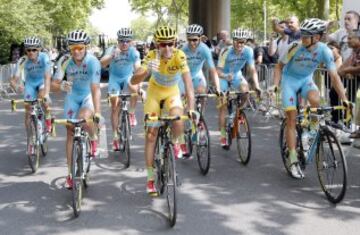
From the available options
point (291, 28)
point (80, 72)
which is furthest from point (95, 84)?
point (291, 28)

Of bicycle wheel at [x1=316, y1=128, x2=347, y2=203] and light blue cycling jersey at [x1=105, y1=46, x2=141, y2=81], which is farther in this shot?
light blue cycling jersey at [x1=105, y1=46, x2=141, y2=81]

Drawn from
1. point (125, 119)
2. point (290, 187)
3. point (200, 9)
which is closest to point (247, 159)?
point (290, 187)

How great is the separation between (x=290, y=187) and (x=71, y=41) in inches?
130

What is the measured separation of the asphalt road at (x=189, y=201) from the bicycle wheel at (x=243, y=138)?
0.56 ft

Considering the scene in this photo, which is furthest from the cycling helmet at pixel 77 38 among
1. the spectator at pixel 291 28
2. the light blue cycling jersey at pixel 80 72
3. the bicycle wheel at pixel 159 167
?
the spectator at pixel 291 28

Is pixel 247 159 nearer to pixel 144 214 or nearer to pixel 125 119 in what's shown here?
pixel 125 119

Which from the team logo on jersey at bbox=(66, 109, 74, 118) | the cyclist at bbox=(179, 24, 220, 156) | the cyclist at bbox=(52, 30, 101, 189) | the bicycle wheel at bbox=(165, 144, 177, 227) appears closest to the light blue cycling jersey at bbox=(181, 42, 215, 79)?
the cyclist at bbox=(179, 24, 220, 156)

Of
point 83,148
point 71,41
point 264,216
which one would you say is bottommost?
point 264,216

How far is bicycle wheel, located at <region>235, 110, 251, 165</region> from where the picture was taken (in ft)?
28.5

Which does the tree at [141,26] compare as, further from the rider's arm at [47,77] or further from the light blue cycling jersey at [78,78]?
the light blue cycling jersey at [78,78]

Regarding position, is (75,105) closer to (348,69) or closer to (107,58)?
(107,58)

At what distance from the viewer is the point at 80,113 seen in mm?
7371

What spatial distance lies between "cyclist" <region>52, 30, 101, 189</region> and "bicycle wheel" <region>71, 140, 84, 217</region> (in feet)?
1.79

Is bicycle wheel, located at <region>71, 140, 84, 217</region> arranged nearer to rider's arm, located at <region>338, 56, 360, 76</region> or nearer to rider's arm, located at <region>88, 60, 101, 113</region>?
rider's arm, located at <region>88, 60, 101, 113</region>
